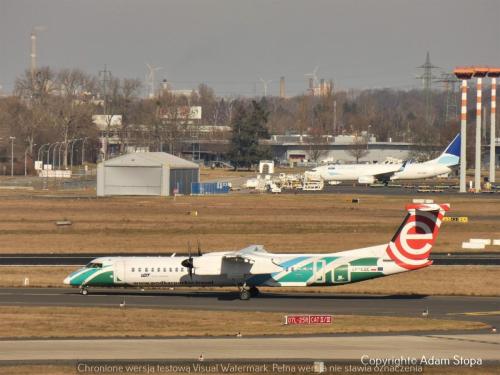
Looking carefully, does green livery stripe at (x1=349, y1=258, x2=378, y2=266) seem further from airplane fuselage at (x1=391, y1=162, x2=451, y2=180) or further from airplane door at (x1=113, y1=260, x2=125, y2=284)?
airplane fuselage at (x1=391, y1=162, x2=451, y2=180)

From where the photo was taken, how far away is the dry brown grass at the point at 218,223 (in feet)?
267

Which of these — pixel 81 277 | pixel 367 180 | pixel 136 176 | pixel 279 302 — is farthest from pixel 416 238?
pixel 367 180

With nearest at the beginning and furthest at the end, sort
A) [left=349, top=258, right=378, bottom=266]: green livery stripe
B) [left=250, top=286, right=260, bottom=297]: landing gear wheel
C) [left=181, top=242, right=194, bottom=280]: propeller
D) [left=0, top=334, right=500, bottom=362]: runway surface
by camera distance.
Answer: [left=0, top=334, right=500, bottom=362]: runway surface < [left=349, top=258, right=378, bottom=266]: green livery stripe < [left=181, top=242, right=194, bottom=280]: propeller < [left=250, top=286, right=260, bottom=297]: landing gear wheel

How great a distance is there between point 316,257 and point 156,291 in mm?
11085

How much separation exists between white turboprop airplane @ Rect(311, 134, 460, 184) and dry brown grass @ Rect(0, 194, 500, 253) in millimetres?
36052

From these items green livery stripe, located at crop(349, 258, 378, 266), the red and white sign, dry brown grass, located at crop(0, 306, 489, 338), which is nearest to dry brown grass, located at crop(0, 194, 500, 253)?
green livery stripe, located at crop(349, 258, 378, 266)

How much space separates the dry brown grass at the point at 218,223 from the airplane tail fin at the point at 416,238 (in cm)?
2261

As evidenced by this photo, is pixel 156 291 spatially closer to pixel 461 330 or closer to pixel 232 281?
pixel 232 281

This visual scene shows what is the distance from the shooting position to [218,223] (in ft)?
309

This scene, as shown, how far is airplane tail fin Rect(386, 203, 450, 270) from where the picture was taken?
54.1 metres

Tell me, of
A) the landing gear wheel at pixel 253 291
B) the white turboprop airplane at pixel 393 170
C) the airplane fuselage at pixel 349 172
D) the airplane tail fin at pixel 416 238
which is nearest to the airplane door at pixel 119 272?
the landing gear wheel at pixel 253 291

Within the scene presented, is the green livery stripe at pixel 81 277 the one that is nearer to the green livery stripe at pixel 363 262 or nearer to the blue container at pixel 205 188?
the green livery stripe at pixel 363 262

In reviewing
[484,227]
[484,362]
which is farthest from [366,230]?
[484,362]

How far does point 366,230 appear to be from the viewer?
89.7m
